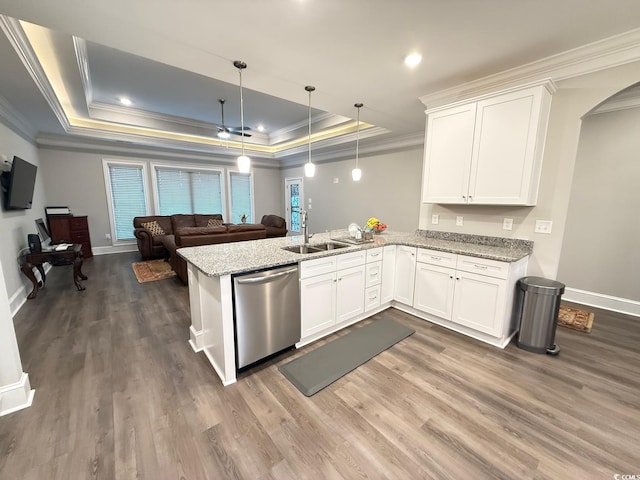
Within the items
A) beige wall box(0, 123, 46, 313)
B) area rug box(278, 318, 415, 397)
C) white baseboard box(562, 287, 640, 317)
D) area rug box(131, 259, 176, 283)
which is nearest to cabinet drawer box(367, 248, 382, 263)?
area rug box(278, 318, 415, 397)

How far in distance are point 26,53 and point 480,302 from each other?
16.0ft

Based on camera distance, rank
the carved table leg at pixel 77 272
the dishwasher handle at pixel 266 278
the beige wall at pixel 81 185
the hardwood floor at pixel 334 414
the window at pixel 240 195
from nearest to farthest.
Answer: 1. the hardwood floor at pixel 334 414
2. the dishwasher handle at pixel 266 278
3. the carved table leg at pixel 77 272
4. the beige wall at pixel 81 185
5. the window at pixel 240 195

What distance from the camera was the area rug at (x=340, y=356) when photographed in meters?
2.03

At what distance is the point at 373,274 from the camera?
2.99 metres

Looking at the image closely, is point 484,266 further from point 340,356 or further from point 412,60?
point 412,60

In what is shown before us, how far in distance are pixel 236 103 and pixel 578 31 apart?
444cm

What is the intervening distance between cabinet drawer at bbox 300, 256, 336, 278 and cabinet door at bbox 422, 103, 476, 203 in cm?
149

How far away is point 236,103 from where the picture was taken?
15.0 feet

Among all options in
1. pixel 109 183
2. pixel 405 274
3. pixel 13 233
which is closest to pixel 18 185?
pixel 13 233

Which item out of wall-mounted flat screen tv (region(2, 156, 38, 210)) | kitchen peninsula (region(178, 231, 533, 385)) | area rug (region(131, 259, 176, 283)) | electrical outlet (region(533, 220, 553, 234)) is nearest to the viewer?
kitchen peninsula (region(178, 231, 533, 385))

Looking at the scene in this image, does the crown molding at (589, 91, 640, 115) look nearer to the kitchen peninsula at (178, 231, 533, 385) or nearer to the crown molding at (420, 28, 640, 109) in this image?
the crown molding at (420, 28, 640, 109)

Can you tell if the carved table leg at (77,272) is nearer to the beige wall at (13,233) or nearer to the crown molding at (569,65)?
the beige wall at (13,233)

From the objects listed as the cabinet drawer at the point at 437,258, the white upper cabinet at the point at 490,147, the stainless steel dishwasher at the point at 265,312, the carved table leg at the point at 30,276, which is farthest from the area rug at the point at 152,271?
the white upper cabinet at the point at 490,147

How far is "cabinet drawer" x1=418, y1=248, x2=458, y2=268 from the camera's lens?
268 centimetres
